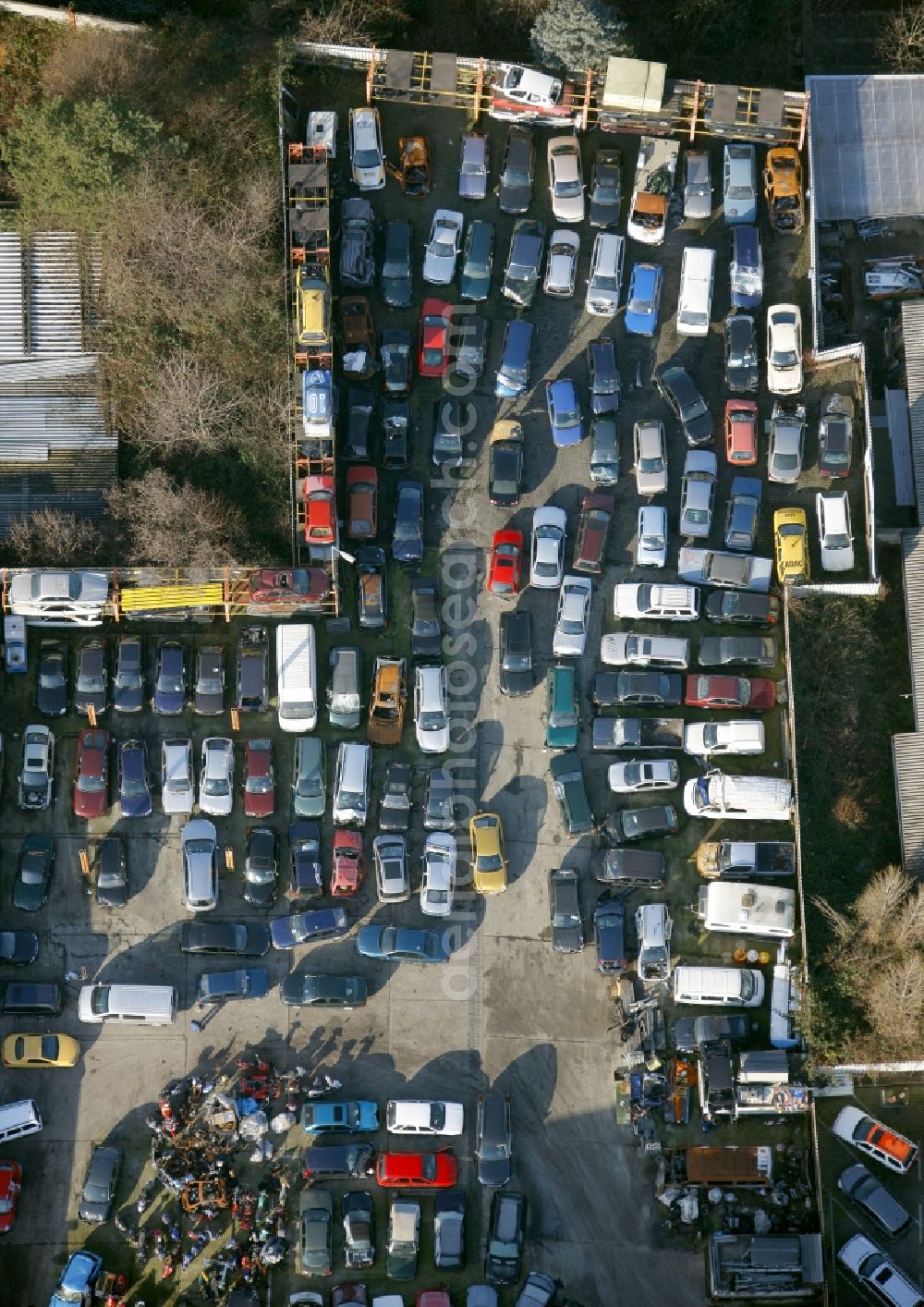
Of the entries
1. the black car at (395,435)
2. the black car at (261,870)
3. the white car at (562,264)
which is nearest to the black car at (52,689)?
the black car at (261,870)

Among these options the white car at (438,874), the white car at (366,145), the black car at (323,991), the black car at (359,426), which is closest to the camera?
the black car at (323,991)

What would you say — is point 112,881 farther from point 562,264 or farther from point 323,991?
point 562,264

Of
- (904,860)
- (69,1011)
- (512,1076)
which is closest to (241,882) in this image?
(69,1011)

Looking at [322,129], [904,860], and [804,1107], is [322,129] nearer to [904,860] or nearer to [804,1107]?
[904,860]

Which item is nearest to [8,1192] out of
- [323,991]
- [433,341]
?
[323,991]

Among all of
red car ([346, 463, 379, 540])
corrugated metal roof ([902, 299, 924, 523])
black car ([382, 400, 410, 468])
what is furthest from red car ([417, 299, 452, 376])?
corrugated metal roof ([902, 299, 924, 523])

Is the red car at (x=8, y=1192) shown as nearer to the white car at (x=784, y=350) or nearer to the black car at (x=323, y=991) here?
the black car at (x=323, y=991)

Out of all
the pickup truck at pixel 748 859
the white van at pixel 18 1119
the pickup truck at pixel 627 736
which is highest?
the pickup truck at pixel 627 736

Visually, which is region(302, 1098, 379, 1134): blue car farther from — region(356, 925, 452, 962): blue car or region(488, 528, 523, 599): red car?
region(488, 528, 523, 599): red car
